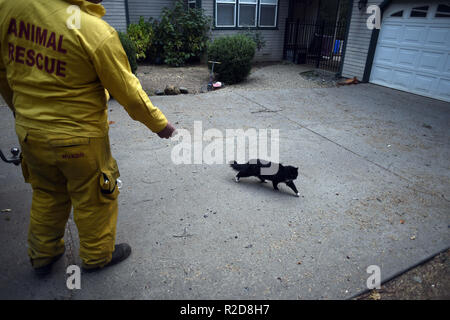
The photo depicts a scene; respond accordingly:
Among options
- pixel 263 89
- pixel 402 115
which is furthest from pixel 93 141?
pixel 263 89

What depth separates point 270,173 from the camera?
3.73 m

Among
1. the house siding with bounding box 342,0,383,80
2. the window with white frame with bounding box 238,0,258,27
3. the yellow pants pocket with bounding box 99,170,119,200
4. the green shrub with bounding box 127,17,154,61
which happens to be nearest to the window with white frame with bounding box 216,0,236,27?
the window with white frame with bounding box 238,0,258,27

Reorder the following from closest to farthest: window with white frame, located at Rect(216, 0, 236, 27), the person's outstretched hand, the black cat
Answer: the person's outstretched hand < the black cat < window with white frame, located at Rect(216, 0, 236, 27)

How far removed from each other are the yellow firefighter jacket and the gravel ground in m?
6.64

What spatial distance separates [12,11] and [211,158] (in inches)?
122

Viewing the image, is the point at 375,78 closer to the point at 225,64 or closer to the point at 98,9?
the point at 225,64

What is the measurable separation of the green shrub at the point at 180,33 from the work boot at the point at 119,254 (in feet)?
35.2

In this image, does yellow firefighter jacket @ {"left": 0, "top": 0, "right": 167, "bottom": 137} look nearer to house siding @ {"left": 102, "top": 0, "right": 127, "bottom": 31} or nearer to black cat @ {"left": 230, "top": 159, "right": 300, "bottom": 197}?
black cat @ {"left": 230, "top": 159, "right": 300, "bottom": 197}

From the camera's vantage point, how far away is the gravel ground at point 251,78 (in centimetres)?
958

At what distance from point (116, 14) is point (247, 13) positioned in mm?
5277

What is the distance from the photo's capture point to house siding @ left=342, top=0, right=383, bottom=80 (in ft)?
33.5

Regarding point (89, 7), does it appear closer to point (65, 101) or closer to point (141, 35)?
point (65, 101)

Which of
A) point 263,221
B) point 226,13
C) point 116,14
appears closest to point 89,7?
point 263,221

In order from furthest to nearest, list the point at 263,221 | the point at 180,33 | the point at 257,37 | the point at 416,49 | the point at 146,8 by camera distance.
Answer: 1. the point at 257,37
2. the point at 146,8
3. the point at 180,33
4. the point at 416,49
5. the point at 263,221
